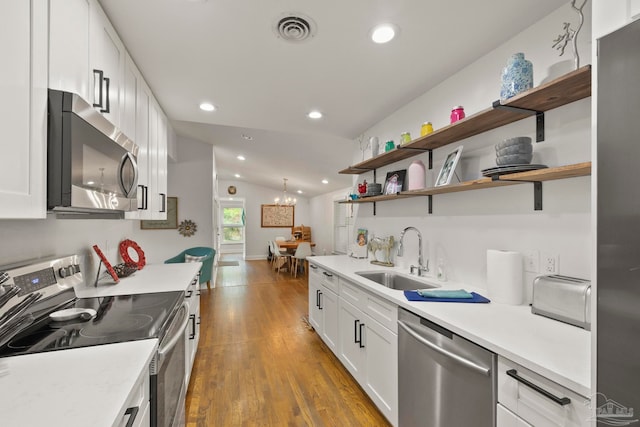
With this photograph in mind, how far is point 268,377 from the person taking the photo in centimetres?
244

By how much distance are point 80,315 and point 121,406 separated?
33.2 inches

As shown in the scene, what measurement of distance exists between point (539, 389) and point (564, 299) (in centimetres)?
54

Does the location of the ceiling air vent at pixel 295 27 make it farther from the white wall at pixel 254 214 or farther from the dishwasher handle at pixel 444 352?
the white wall at pixel 254 214

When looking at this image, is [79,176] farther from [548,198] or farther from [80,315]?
[548,198]

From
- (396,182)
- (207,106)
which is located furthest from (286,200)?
(396,182)

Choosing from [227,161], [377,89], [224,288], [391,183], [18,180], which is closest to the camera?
[18,180]

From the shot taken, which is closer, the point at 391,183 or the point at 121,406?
the point at 121,406

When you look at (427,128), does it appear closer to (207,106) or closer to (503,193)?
(503,193)

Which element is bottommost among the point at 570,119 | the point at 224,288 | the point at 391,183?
the point at 224,288

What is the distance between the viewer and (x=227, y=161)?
6.91 metres

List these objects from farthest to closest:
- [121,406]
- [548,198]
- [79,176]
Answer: [548,198]
[79,176]
[121,406]

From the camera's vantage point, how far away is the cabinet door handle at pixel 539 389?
33.9 inches

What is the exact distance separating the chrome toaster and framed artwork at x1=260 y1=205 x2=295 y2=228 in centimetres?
899

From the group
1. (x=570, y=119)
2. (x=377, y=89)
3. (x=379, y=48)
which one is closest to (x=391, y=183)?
(x=377, y=89)
